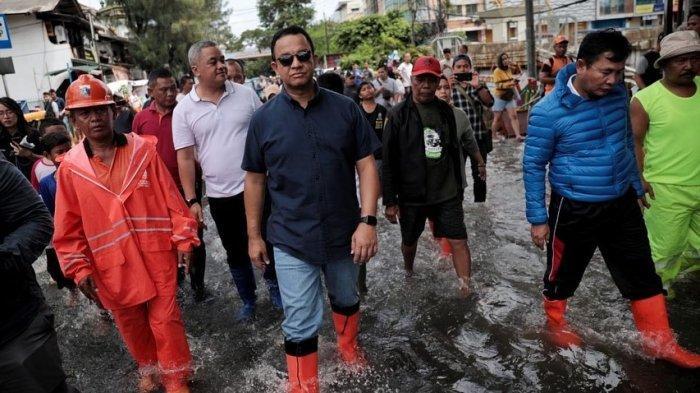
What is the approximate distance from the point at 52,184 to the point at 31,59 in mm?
31302

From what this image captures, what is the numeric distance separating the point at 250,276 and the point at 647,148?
335 centimetres

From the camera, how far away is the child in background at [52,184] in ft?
16.3

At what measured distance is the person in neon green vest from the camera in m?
3.71

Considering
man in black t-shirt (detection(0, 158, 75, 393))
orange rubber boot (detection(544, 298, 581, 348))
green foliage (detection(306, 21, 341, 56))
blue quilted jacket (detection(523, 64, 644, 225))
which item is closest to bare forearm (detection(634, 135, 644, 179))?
blue quilted jacket (detection(523, 64, 644, 225))

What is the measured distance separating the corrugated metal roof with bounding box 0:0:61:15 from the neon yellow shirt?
3256 cm

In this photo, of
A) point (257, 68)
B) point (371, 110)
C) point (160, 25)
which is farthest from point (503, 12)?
point (257, 68)

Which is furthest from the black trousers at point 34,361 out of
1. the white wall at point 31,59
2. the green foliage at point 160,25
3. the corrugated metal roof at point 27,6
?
the green foliage at point 160,25

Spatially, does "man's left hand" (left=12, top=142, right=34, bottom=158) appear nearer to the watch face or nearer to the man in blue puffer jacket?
the watch face

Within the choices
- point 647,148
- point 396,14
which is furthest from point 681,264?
point 396,14

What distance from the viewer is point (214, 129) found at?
4301mm

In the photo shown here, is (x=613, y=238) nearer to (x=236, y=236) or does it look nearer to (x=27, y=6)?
(x=236, y=236)

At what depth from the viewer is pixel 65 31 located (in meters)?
32.6

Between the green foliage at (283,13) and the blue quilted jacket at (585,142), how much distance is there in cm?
6594

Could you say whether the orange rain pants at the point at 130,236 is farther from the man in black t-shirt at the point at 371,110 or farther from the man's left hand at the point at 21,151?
the man's left hand at the point at 21,151
